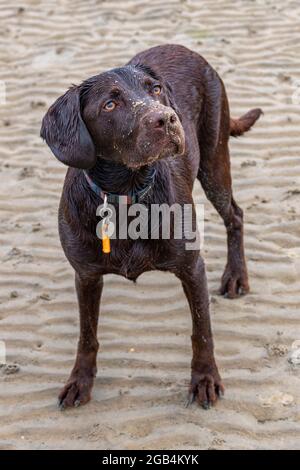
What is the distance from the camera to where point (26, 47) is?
315 inches

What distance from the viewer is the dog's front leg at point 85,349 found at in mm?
4023

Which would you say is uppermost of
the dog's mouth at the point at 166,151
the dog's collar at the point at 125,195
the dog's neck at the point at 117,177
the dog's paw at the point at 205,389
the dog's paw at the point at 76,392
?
the dog's mouth at the point at 166,151

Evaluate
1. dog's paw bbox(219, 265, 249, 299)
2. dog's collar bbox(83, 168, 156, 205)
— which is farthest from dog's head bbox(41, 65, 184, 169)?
dog's paw bbox(219, 265, 249, 299)

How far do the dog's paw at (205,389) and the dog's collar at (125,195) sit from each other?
106 cm

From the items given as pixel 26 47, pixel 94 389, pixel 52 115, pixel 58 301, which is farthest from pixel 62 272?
pixel 26 47

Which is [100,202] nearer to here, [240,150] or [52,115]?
[52,115]

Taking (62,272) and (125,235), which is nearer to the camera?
(125,235)

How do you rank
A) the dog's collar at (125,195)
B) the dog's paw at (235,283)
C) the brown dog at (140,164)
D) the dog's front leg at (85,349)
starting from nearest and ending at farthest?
1. the brown dog at (140,164)
2. the dog's collar at (125,195)
3. the dog's front leg at (85,349)
4. the dog's paw at (235,283)

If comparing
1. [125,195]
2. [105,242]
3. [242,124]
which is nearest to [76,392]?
[105,242]

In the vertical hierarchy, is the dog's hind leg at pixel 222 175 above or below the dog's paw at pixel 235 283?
above

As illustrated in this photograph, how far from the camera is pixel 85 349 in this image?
4125mm

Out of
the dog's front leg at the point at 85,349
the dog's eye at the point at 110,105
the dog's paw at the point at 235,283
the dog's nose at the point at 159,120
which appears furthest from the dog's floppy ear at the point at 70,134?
the dog's paw at the point at 235,283

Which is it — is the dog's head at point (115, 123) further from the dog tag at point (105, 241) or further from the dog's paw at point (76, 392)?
the dog's paw at point (76, 392)
